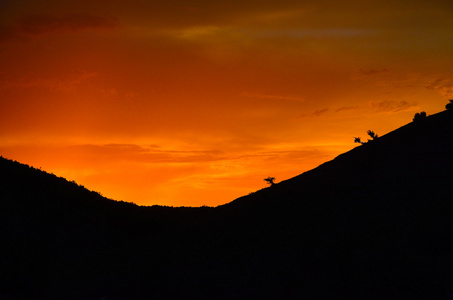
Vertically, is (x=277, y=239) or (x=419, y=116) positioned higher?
(x=419, y=116)

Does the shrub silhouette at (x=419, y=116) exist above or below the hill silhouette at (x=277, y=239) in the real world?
above

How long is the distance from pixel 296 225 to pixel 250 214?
4908 mm

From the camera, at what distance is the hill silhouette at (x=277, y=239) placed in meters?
26.7

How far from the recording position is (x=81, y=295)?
2864cm

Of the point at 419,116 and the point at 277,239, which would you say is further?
the point at 419,116

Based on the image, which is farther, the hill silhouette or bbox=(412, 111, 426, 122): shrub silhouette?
bbox=(412, 111, 426, 122): shrub silhouette

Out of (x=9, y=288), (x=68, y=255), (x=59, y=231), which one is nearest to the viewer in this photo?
(x=9, y=288)

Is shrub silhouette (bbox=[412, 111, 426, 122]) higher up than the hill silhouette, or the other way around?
shrub silhouette (bbox=[412, 111, 426, 122])

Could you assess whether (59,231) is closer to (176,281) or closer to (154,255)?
(154,255)

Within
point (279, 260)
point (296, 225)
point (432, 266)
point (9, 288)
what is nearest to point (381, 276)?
point (432, 266)

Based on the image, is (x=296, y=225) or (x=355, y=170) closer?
(x=296, y=225)

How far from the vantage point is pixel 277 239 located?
105 ft

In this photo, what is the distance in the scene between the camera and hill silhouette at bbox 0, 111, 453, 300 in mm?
26688

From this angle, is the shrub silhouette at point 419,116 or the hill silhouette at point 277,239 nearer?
the hill silhouette at point 277,239
